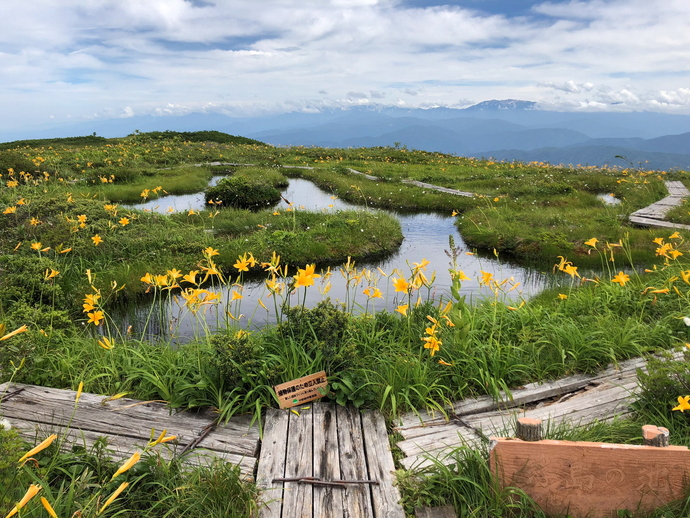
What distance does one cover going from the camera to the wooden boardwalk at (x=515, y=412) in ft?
11.1

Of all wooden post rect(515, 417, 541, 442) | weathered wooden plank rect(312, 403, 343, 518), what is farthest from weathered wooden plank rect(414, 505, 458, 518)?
wooden post rect(515, 417, 541, 442)

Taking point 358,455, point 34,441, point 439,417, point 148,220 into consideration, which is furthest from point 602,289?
point 148,220

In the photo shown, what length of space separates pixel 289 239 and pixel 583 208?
10.7m

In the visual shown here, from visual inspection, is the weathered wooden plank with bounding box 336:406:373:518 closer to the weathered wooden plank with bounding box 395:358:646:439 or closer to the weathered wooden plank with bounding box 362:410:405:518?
the weathered wooden plank with bounding box 362:410:405:518

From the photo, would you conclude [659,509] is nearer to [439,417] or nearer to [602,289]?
[439,417]

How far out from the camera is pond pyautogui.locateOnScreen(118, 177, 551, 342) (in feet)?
19.4

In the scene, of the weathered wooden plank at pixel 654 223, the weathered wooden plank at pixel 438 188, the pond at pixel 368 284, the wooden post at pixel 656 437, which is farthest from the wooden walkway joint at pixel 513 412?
→ the weathered wooden plank at pixel 438 188

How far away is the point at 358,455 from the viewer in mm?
3227

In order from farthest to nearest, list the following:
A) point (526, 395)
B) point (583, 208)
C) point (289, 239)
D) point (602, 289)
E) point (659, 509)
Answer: point (583, 208)
point (289, 239)
point (602, 289)
point (526, 395)
point (659, 509)

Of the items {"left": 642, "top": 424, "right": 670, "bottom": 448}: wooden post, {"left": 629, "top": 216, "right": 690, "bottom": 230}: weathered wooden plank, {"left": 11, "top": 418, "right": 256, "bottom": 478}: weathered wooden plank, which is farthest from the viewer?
{"left": 629, "top": 216, "right": 690, "bottom": 230}: weathered wooden plank

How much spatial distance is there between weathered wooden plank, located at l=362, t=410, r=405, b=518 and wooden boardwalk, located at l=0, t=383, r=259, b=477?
85 centimetres

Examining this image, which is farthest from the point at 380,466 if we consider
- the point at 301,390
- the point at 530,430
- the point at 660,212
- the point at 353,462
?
the point at 660,212

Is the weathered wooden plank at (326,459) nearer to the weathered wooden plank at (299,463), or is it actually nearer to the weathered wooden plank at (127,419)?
the weathered wooden plank at (299,463)

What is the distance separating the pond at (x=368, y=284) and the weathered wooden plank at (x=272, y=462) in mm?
1059
